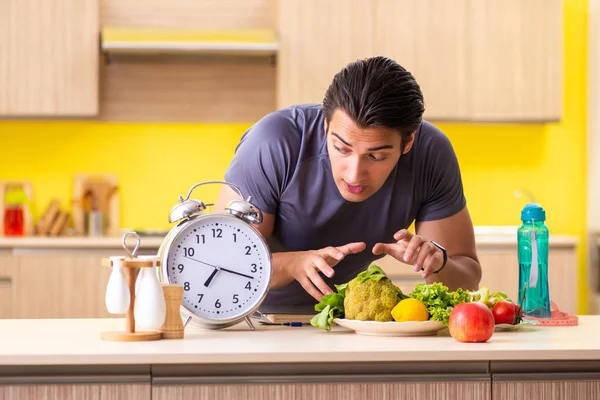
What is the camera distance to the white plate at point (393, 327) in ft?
5.83

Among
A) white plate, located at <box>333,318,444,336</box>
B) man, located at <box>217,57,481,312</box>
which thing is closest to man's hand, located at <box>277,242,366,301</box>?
man, located at <box>217,57,481,312</box>

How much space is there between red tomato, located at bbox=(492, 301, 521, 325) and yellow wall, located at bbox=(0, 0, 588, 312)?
9.94 feet

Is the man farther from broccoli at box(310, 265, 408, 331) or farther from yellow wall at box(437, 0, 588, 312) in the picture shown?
yellow wall at box(437, 0, 588, 312)

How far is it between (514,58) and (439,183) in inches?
98.4

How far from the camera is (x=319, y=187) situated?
88.7 inches

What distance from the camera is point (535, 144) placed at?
4.96m

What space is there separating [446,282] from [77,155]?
3.04 meters

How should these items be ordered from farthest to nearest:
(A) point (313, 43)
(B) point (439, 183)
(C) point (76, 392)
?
1. (A) point (313, 43)
2. (B) point (439, 183)
3. (C) point (76, 392)

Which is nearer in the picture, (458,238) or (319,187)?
(319,187)

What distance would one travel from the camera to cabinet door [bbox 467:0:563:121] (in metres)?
4.61

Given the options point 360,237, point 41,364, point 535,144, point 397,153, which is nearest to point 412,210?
point 360,237

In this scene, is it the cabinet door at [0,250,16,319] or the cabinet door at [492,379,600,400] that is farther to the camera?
the cabinet door at [0,250,16,319]

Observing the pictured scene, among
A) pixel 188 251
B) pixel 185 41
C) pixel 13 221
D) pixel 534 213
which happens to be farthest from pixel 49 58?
pixel 534 213

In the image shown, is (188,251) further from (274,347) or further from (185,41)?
(185,41)
